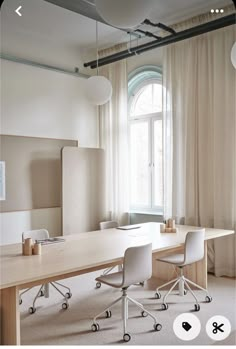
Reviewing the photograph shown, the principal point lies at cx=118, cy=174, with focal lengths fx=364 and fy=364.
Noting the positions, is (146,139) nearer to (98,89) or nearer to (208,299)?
(98,89)

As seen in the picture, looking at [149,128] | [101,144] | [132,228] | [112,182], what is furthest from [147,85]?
[132,228]

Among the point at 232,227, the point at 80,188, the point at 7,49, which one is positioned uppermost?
the point at 7,49

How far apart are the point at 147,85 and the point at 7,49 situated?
7.07ft

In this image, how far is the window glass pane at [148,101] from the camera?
563cm

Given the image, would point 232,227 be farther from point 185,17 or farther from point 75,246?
point 185,17

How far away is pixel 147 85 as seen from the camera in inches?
227

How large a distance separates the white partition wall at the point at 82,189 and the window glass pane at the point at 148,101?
909 millimetres

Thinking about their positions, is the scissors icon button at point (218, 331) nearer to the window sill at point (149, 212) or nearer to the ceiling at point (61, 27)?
the window sill at point (149, 212)

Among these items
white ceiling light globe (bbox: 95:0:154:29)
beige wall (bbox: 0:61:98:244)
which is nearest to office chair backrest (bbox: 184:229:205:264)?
white ceiling light globe (bbox: 95:0:154:29)

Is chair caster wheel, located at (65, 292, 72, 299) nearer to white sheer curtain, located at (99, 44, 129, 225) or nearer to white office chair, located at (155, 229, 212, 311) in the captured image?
white office chair, located at (155, 229, 212, 311)

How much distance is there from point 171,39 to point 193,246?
2785 mm

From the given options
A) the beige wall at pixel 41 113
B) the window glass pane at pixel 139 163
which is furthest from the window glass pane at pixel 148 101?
the beige wall at pixel 41 113

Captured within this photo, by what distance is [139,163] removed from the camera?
5.88m

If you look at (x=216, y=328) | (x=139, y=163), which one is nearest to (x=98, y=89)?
(x=139, y=163)
